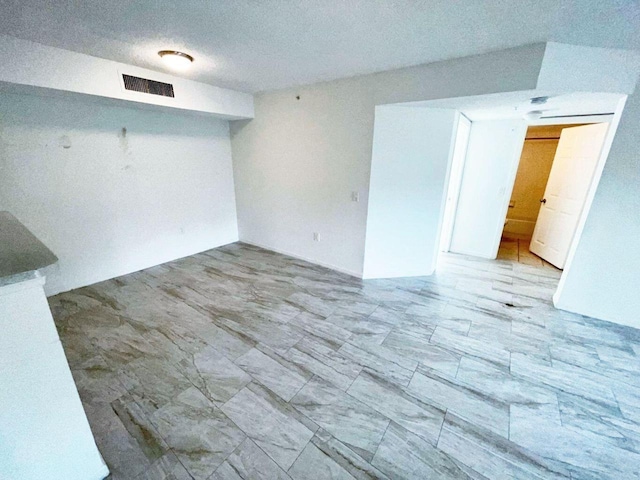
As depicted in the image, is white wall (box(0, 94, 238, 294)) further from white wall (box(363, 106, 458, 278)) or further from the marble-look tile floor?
white wall (box(363, 106, 458, 278))

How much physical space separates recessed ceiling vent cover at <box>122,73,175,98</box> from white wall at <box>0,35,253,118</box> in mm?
36

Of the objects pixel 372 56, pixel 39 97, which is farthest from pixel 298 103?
pixel 39 97

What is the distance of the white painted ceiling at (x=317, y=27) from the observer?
4.87ft

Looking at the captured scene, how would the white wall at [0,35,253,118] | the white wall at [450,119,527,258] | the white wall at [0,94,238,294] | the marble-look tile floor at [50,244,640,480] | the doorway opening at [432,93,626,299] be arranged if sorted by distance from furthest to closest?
the white wall at [450,119,527,258] < the doorway opening at [432,93,626,299] < the white wall at [0,94,238,294] < the white wall at [0,35,253,118] < the marble-look tile floor at [50,244,640,480]

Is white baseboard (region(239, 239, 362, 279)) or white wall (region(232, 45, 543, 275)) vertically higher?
Result: white wall (region(232, 45, 543, 275))

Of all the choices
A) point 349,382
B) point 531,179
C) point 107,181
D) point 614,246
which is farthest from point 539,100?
point 107,181

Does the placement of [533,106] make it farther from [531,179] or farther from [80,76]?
[80,76]

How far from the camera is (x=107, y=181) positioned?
306 centimetres

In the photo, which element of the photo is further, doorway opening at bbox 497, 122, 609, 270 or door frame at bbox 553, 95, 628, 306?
doorway opening at bbox 497, 122, 609, 270

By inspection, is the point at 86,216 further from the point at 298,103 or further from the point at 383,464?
the point at 383,464

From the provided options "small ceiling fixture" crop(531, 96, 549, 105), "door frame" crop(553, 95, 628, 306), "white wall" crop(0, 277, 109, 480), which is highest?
"small ceiling fixture" crop(531, 96, 549, 105)

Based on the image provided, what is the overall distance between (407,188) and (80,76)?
3527 mm

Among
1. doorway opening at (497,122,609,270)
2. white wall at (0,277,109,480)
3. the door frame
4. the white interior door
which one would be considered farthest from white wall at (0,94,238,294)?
the white interior door

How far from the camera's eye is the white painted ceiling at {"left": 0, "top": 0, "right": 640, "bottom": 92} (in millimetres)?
1484
